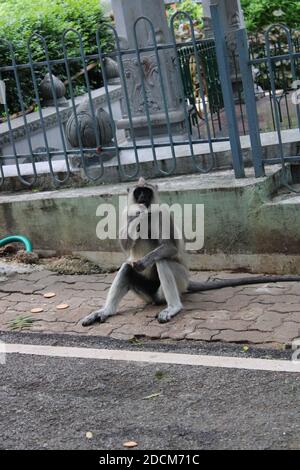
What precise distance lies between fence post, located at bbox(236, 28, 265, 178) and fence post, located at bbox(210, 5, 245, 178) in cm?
12

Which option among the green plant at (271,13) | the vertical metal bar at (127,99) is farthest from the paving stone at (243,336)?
the green plant at (271,13)

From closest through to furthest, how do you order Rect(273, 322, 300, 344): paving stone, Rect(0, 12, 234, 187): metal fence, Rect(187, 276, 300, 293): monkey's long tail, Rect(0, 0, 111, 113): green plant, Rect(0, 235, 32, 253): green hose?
Rect(273, 322, 300, 344): paving stone < Rect(187, 276, 300, 293): monkey's long tail < Rect(0, 12, 234, 187): metal fence < Rect(0, 235, 32, 253): green hose < Rect(0, 0, 111, 113): green plant

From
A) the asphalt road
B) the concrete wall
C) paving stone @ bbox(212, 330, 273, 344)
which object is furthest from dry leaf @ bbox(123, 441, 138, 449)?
the concrete wall

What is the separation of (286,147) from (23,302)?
106 inches

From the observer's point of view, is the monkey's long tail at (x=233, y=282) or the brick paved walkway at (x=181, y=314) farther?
the monkey's long tail at (x=233, y=282)

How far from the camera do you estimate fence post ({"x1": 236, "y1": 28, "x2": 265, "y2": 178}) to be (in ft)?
20.6

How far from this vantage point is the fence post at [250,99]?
6270mm

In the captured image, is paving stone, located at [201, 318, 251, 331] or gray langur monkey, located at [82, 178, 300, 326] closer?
paving stone, located at [201, 318, 251, 331]

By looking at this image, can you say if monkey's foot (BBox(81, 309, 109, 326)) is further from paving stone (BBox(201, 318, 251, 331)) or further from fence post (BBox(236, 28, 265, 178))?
fence post (BBox(236, 28, 265, 178))

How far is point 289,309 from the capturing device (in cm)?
558

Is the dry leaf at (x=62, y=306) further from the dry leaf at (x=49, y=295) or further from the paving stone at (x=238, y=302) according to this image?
the paving stone at (x=238, y=302)

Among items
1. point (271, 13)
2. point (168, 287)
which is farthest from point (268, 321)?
point (271, 13)

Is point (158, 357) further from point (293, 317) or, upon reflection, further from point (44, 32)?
point (44, 32)

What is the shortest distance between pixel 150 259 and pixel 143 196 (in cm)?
48
